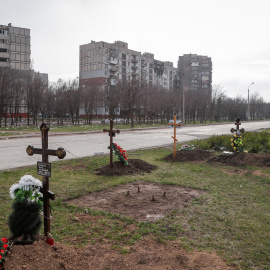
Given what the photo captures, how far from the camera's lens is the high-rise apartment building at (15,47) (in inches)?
2938

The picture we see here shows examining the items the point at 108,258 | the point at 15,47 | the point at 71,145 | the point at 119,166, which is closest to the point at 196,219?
the point at 108,258

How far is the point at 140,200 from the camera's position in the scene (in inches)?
243

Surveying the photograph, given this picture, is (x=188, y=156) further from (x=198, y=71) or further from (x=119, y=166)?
(x=198, y=71)

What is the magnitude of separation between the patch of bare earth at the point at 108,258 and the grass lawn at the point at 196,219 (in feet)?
0.64

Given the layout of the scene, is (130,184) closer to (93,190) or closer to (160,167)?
(93,190)

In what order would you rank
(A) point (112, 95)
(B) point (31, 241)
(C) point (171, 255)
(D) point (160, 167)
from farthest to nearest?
(A) point (112, 95), (D) point (160, 167), (C) point (171, 255), (B) point (31, 241)

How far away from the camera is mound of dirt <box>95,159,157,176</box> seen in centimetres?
877

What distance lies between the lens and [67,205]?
570 centimetres

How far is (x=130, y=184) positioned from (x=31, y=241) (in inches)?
170

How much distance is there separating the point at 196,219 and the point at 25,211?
288 centimetres

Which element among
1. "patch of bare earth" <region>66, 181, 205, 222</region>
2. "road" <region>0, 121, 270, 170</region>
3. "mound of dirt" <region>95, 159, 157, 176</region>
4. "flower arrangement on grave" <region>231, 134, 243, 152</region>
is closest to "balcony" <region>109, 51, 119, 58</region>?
"road" <region>0, 121, 270, 170</region>

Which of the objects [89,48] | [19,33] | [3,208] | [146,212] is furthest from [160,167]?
[89,48]

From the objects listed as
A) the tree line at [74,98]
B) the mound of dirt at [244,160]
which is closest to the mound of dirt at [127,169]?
the mound of dirt at [244,160]

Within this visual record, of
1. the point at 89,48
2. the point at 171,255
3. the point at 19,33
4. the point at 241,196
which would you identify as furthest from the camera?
the point at 89,48
